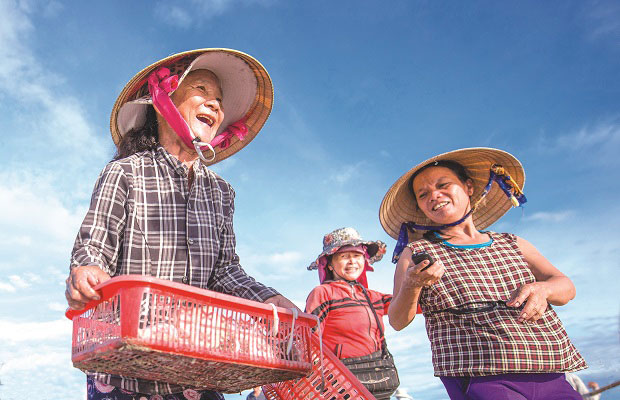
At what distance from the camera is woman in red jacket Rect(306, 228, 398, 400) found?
16.1 feet

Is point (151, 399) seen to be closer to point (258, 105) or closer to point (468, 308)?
point (468, 308)

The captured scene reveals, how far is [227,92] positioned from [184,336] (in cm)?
214

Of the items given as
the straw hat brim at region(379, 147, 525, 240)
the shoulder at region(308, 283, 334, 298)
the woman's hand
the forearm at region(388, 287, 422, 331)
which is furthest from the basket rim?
the shoulder at region(308, 283, 334, 298)

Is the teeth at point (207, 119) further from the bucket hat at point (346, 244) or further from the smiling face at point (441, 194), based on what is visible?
the bucket hat at point (346, 244)

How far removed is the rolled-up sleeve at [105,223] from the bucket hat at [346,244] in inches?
151

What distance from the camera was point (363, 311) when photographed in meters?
5.33

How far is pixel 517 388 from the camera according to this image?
8.87ft

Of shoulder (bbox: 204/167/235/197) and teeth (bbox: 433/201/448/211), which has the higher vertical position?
shoulder (bbox: 204/167/235/197)

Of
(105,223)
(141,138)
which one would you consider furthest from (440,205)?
(105,223)

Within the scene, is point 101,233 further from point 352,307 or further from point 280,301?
point 352,307

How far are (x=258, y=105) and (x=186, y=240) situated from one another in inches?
58.1

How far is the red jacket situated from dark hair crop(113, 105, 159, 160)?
275 centimetres

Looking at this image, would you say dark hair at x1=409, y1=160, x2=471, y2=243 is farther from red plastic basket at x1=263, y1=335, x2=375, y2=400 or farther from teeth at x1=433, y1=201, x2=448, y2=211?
red plastic basket at x1=263, y1=335, x2=375, y2=400

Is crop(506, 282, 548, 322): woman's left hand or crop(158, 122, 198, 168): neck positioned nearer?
crop(506, 282, 548, 322): woman's left hand
